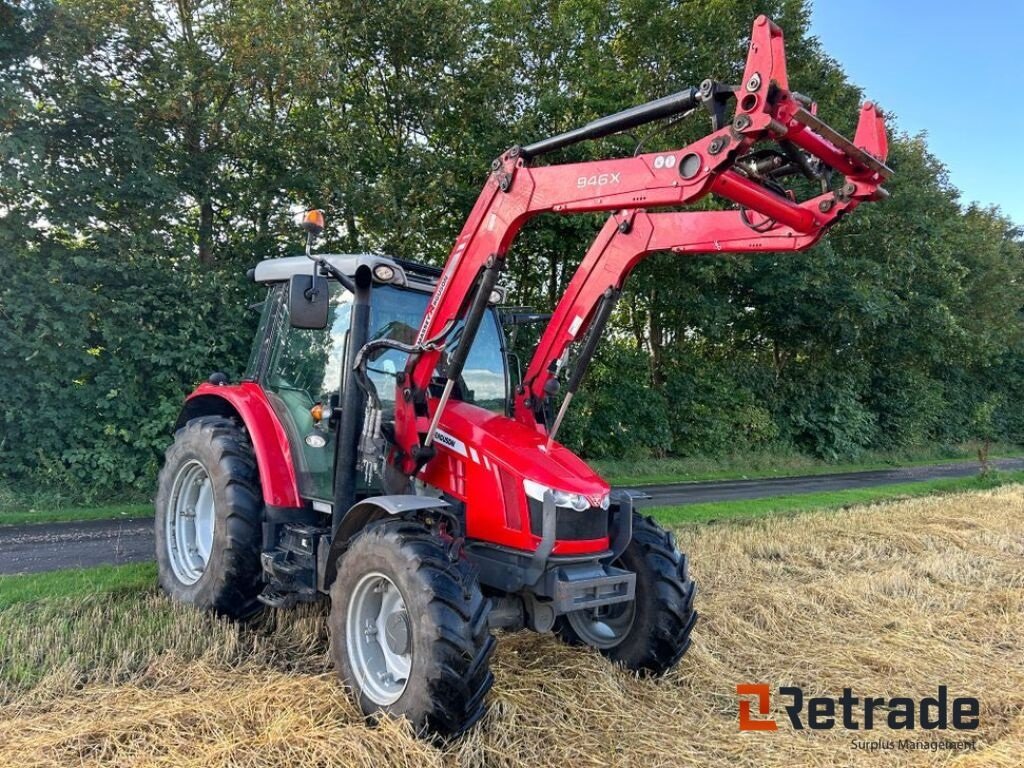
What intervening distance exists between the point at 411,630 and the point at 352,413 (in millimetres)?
1295

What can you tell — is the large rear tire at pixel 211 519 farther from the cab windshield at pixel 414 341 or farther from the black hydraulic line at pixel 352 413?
the cab windshield at pixel 414 341

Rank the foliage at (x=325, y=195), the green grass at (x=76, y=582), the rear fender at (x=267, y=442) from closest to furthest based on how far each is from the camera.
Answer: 1. the rear fender at (x=267, y=442)
2. the green grass at (x=76, y=582)
3. the foliage at (x=325, y=195)

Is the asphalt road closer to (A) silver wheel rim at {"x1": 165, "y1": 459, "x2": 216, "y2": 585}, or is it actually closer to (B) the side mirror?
(A) silver wheel rim at {"x1": 165, "y1": 459, "x2": 216, "y2": 585}

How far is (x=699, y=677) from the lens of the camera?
4.18 meters

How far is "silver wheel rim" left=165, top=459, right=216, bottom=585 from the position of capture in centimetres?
495

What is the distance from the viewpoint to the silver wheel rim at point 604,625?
4270mm

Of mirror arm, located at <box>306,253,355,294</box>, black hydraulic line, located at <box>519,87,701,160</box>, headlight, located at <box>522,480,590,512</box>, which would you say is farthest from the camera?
mirror arm, located at <box>306,253,355,294</box>

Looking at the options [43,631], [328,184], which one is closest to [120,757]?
[43,631]

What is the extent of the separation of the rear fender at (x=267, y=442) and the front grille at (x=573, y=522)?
1677mm

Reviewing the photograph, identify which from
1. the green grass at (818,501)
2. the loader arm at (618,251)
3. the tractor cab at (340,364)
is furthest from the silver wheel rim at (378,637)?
the green grass at (818,501)

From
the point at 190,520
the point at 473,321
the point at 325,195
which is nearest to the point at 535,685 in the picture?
the point at 473,321

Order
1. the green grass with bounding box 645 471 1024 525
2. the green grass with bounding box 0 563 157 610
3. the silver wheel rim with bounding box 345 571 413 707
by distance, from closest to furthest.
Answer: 1. the silver wheel rim with bounding box 345 571 413 707
2. the green grass with bounding box 0 563 157 610
3. the green grass with bounding box 645 471 1024 525

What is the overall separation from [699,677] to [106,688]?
3.22 meters

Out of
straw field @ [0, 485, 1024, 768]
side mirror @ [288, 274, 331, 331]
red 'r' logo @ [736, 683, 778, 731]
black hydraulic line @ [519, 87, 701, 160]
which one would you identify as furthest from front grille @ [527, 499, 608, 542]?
black hydraulic line @ [519, 87, 701, 160]
